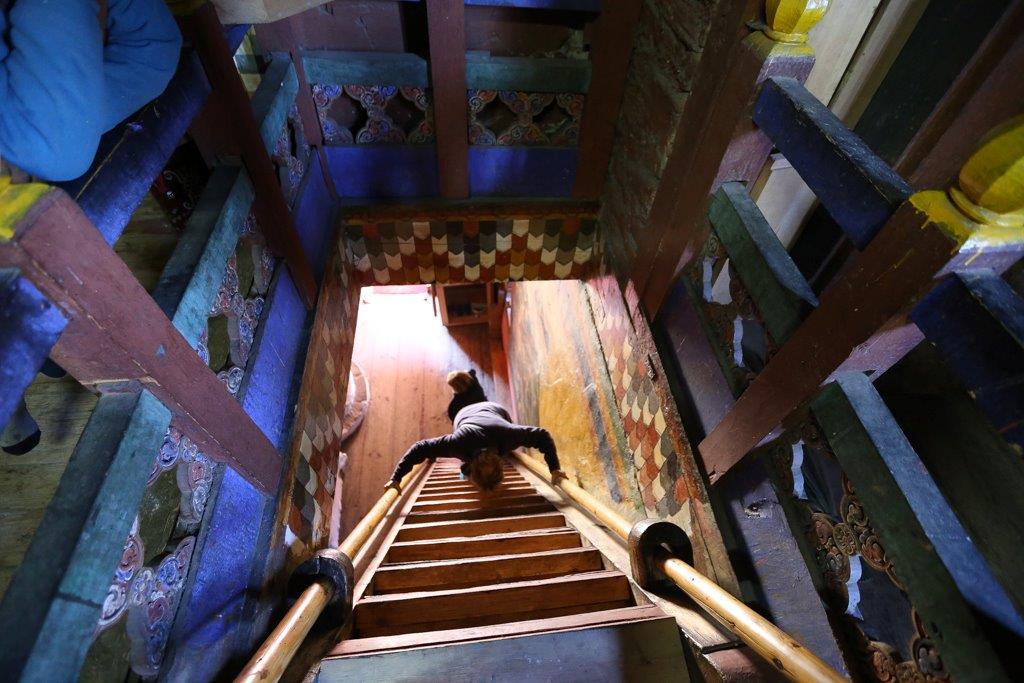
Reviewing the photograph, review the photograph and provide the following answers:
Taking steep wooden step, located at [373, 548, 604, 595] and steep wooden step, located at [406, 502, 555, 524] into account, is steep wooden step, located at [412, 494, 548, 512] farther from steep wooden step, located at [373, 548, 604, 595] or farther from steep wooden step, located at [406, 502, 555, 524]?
steep wooden step, located at [373, 548, 604, 595]

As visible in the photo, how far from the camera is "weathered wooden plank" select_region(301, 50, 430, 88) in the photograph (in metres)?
2.69

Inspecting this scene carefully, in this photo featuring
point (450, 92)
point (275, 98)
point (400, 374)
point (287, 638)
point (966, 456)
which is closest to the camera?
point (287, 638)

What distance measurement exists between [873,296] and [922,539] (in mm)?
600

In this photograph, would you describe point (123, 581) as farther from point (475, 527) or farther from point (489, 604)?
point (475, 527)

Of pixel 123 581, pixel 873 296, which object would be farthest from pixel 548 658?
pixel 873 296

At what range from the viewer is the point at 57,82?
2.93 ft

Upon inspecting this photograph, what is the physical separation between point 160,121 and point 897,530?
232cm

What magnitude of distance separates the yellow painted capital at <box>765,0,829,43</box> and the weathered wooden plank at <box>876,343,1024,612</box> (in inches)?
59.1

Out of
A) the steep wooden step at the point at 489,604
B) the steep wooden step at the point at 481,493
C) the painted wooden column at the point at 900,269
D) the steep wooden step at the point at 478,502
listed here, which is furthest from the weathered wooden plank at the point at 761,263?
the steep wooden step at the point at 481,493

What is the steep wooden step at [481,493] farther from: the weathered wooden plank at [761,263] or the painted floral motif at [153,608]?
the weathered wooden plank at [761,263]

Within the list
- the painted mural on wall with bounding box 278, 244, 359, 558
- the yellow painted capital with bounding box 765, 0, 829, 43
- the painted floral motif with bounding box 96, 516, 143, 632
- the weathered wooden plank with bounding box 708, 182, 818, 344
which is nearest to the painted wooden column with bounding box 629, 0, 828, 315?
the yellow painted capital with bounding box 765, 0, 829, 43

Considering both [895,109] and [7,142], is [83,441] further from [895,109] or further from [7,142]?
[895,109]

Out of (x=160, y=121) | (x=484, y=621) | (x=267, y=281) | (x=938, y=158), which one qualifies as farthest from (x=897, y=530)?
(x=267, y=281)

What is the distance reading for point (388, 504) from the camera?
2896 millimetres
